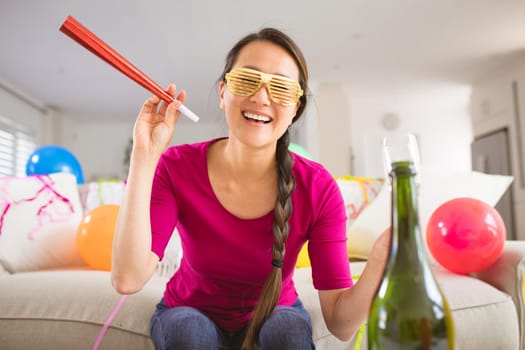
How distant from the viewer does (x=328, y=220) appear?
1041 mm

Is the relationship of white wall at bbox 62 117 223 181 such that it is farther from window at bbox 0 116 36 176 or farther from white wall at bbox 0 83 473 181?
window at bbox 0 116 36 176

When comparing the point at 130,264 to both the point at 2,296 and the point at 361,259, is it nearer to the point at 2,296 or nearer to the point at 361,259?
the point at 2,296

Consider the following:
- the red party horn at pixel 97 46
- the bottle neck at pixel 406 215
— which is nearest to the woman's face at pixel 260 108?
the red party horn at pixel 97 46

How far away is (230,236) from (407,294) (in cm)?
67

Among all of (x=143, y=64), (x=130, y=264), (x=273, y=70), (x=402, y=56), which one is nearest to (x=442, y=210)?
(x=273, y=70)

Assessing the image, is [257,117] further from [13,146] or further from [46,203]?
[13,146]

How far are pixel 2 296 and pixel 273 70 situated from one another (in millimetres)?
1160

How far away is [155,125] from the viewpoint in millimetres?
885

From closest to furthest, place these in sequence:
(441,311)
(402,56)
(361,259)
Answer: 1. (441,311)
2. (361,259)
3. (402,56)

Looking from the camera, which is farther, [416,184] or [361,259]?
[361,259]

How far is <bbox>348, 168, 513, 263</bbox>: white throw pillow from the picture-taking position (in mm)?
1783

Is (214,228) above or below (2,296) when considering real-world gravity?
above

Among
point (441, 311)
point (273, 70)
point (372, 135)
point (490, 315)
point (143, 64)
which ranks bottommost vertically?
point (490, 315)

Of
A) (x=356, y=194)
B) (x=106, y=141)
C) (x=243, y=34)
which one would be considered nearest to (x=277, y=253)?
(x=356, y=194)
